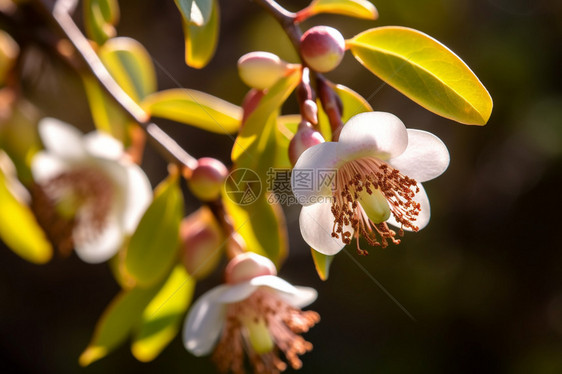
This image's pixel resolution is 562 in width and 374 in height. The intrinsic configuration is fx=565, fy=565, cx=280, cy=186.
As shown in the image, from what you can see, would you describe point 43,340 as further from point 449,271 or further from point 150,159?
point 449,271

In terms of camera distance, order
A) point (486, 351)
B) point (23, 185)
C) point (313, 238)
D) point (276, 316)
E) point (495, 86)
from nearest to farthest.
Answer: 1. point (313, 238)
2. point (276, 316)
3. point (23, 185)
4. point (495, 86)
5. point (486, 351)

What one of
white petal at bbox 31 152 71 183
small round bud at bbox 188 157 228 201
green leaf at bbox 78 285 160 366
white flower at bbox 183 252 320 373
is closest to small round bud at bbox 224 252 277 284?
white flower at bbox 183 252 320 373

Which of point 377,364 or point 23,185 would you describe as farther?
point 377,364

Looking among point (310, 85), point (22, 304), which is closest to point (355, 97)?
point (310, 85)

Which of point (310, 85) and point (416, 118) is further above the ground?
point (310, 85)

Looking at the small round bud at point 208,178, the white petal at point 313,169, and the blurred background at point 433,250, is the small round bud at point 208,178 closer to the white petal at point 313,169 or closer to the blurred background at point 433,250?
the white petal at point 313,169

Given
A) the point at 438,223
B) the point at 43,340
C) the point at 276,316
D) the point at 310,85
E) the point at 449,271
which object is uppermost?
the point at 310,85

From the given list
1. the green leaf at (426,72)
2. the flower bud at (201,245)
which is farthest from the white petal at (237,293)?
the green leaf at (426,72)

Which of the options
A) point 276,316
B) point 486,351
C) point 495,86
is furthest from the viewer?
point 486,351
